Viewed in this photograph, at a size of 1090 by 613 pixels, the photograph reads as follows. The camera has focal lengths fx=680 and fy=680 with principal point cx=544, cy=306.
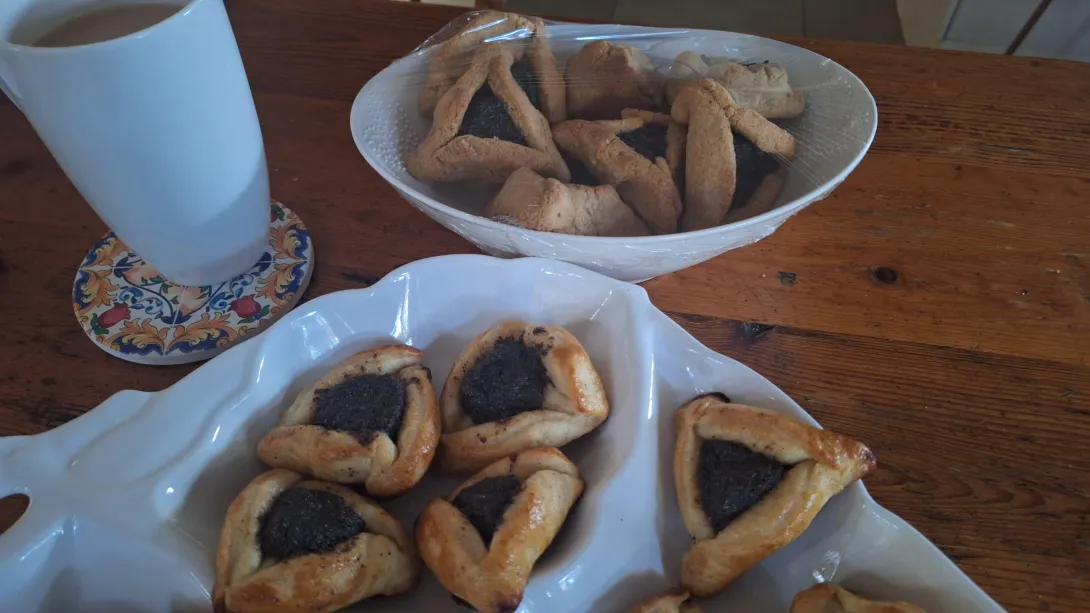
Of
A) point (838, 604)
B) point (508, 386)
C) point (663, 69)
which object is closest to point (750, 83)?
point (663, 69)

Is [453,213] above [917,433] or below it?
above

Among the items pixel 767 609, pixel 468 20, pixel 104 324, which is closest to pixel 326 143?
pixel 468 20

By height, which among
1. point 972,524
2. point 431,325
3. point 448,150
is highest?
point 448,150

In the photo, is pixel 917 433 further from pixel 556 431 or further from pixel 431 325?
pixel 431 325

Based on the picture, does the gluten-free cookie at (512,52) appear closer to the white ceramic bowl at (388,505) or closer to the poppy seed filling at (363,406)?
the white ceramic bowl at (388,505)

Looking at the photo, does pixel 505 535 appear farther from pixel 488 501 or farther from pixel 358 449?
pixel 358 449

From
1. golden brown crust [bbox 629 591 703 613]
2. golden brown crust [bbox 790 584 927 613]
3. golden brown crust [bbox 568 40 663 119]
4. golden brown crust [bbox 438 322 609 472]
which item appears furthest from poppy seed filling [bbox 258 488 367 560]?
golden brown crust [bbox 568 40 663 119]
